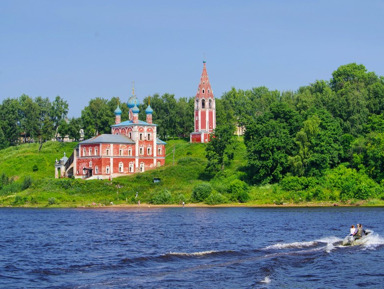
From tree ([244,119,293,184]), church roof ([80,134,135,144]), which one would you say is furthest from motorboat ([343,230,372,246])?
church roof ([80,134,135,144])

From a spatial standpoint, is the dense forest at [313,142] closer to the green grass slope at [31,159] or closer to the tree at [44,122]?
the tree at [44,122]

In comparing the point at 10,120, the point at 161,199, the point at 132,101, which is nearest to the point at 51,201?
the point at 161,199

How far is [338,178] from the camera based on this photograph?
268 ft

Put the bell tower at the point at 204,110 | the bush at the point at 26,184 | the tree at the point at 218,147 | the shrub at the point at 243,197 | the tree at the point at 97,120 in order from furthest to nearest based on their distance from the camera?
the tree at the point at 97,120
the bell tower at the point at 204,110
the tree at the point at 218,147
the bush at the point at 26,184
the shrub at the point at 243,197

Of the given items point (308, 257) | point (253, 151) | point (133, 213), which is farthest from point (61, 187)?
point (308, 257)

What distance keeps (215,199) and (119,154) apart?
25522 mm

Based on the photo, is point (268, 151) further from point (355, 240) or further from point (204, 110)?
point (355, 240)

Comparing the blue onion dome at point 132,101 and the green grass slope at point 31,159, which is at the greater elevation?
the blue onion dome at point 132,101

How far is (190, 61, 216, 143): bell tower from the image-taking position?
121m

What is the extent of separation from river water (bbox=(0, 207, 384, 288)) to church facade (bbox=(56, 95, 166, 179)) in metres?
34.0

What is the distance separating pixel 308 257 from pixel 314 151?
47918 mm

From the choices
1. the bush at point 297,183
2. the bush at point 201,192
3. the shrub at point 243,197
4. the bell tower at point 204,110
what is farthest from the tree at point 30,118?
the bush at point 297,183

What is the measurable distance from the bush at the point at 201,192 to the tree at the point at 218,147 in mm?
11282

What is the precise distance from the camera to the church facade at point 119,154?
323ft
